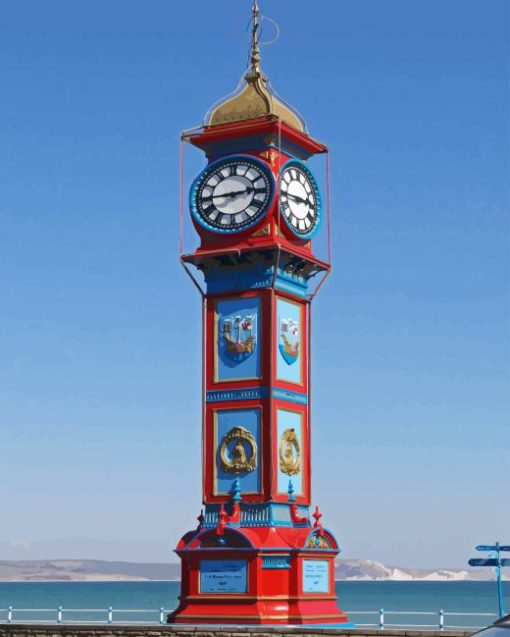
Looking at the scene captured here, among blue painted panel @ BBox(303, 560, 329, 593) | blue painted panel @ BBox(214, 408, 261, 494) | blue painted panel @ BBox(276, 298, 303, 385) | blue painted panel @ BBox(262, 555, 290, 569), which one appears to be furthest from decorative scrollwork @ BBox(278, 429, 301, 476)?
blue painted panel @ BBox(303, 560, 329, 593)

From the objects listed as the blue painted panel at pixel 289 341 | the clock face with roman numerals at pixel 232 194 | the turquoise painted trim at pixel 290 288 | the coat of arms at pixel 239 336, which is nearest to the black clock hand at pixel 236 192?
the clock face with roman numerals at pixel 232 194

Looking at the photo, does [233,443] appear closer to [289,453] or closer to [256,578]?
[289,453]

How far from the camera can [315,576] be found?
46.3m

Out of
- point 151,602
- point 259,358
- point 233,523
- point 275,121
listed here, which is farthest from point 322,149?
point 151,602

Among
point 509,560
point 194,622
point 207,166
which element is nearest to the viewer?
point 509,560

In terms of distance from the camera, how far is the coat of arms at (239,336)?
47.1 metres

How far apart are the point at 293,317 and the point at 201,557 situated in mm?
8263

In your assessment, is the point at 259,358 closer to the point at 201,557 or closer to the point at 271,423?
the point at 271,423

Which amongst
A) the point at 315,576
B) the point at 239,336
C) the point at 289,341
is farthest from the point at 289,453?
the point at 239,336

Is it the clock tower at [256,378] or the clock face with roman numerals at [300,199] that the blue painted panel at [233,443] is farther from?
the clock face with roman numerals at [300,199]

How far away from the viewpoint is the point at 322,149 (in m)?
50.4

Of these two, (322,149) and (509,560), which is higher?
(322,149)

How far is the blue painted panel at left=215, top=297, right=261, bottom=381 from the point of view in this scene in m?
47.0

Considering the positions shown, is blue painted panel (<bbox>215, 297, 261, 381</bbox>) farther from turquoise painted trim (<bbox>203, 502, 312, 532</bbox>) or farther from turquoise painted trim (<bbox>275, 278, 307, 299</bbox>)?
turquoise painted trim (<bbox>203, 502, 312, 532</bbox>)
